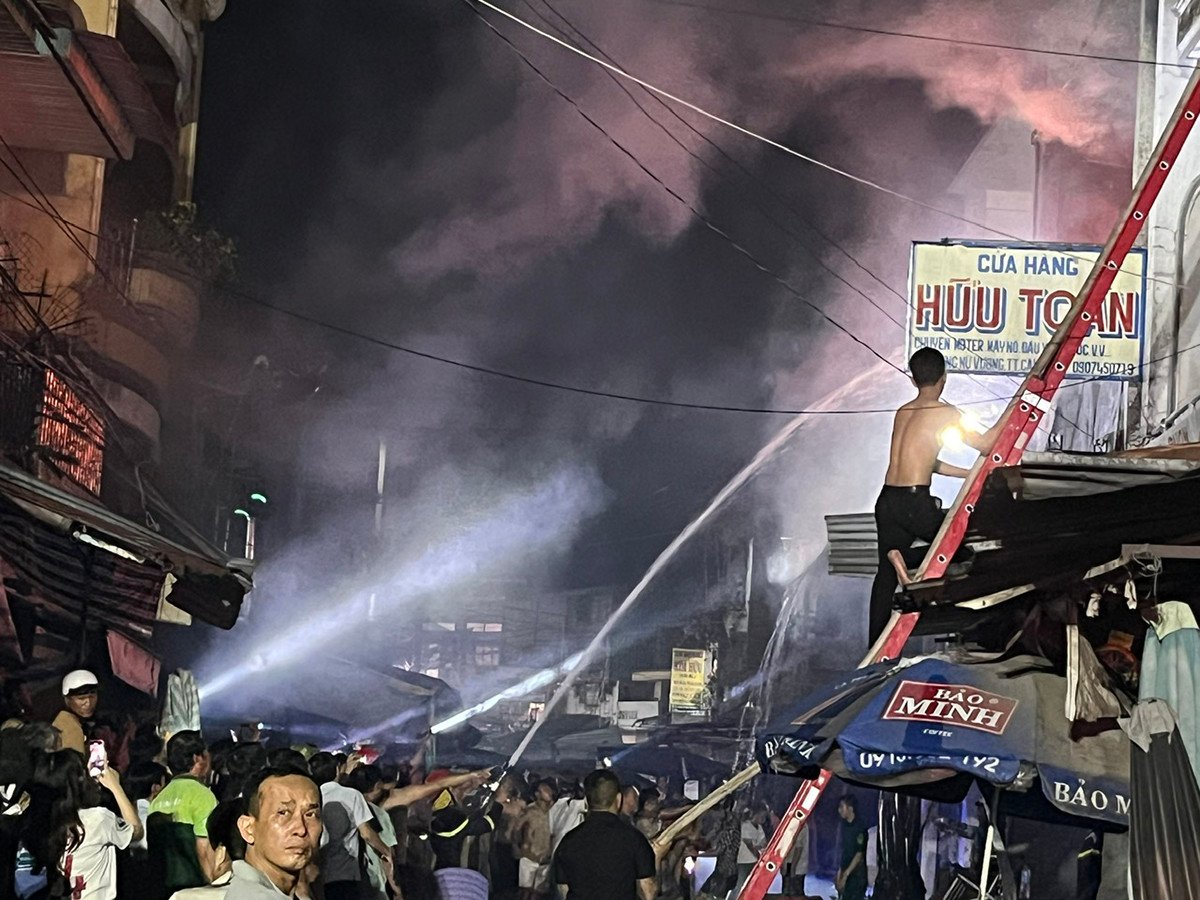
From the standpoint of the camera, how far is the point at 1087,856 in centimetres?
1023

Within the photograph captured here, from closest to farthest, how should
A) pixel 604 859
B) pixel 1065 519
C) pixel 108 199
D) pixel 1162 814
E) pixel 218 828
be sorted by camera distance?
pixel 218 828
pixel 1162 814
pixel 1065 519
pixel 604 859
pixel 108 199

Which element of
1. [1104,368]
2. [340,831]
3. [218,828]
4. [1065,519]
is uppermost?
[1104,368]

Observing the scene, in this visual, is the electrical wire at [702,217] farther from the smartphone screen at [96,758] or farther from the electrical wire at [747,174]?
the smartphone screen at [96,758]

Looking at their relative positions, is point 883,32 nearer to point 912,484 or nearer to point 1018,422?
point 912,484

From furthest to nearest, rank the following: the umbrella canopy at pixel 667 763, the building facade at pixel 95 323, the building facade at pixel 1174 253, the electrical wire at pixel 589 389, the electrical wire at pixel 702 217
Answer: the electrical wire at pixel 702 217 < the electrical wire at pixel 589 389 < the umbrella canopy at pixel 667 763 < the building facade at pixel 1174 253 < the building facade at pixel 95 323

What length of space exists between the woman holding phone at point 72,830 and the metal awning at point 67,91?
670 centimetres

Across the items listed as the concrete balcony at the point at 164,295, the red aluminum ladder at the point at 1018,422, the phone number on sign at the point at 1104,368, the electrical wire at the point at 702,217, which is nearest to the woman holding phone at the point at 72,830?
the red aluminum ladder at the point at 1018,422

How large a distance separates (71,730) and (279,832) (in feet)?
15.8

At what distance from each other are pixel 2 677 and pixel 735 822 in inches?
382

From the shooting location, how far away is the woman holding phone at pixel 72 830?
6824mm

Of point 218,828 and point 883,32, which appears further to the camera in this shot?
point 883,32

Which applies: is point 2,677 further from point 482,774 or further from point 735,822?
point 735,822

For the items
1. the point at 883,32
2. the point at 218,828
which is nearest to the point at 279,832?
the point at 218,828

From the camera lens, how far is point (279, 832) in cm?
415
